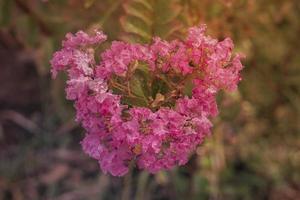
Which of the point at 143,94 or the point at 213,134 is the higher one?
the point at 213,134

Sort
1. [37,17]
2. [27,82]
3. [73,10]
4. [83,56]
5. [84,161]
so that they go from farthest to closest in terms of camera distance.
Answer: [27,82], [84,161], [73,10], [37,17], [83,56]

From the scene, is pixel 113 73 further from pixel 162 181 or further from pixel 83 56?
pixel 162 181

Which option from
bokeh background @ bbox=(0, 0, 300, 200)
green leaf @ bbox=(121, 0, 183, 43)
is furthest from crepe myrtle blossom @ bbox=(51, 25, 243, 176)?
bokeh background @ bbox=(0, 0, 300, 200)

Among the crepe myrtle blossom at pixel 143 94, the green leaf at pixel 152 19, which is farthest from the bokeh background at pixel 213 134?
the crepe myrtle blossom at pixel 143 94

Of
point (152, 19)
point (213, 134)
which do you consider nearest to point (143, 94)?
point (152, 19)

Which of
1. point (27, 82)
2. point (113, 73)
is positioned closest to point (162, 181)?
point (27, 82)

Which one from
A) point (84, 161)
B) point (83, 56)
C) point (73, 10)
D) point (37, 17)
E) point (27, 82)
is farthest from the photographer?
point (27, 82)

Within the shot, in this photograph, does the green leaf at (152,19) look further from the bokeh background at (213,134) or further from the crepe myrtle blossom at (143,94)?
the bokeh background at (213,134)

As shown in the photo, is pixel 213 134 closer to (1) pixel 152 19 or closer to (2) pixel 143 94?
(1) pixel 152 19

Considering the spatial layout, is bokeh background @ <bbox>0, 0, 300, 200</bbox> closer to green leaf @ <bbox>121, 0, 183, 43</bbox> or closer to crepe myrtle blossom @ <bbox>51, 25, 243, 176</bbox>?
green leaf @ <bbox>121, 0, 183, 43</bbox>
